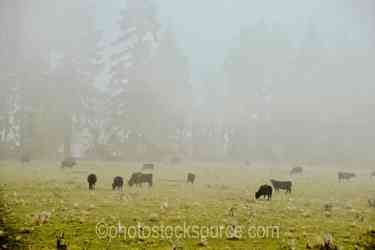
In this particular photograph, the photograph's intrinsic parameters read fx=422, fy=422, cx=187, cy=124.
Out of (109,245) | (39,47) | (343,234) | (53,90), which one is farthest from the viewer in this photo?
(39,47)

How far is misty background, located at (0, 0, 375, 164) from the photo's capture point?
5316cm

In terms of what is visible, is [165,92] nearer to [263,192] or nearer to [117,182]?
[117,182]

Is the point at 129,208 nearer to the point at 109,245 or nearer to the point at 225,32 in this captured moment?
the point at 109,245

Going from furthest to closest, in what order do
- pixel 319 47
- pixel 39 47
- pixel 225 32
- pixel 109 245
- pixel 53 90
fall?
pixel 225 32 < pixel 319 47 < pixel 39 47 < pixel 53 90 < pixel 109 245

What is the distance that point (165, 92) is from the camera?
62.2 metres

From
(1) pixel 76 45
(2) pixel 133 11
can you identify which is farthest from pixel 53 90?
(2) pixel 133 11

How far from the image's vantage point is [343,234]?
1241 centimetres

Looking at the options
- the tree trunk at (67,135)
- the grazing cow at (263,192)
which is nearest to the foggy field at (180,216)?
the grazing cow at (263,192)

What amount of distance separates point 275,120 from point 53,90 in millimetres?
33799

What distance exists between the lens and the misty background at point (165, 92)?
53.2 metres

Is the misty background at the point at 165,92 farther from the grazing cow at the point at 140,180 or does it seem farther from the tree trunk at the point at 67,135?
the grazing cow at the point at 140,180

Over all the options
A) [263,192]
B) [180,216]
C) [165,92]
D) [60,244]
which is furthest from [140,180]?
[165,92]

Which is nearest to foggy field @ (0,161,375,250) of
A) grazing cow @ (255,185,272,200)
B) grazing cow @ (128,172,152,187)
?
grazing cow @ (255,185,272,200)

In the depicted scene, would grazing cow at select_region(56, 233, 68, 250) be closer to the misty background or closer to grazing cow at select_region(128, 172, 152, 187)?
grazing cow at select_region(128, 172, 152, 187)
